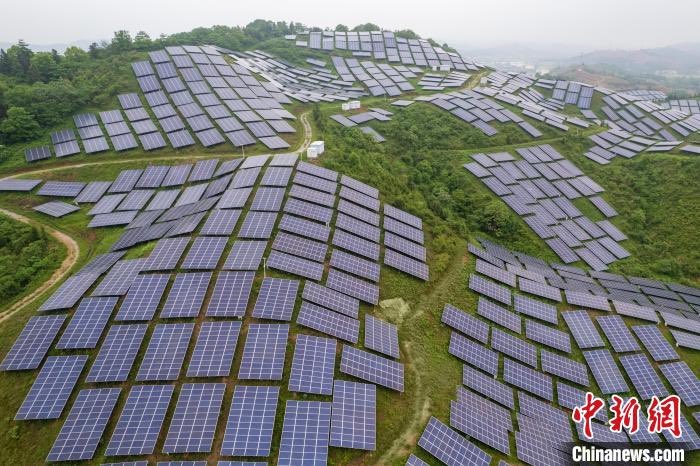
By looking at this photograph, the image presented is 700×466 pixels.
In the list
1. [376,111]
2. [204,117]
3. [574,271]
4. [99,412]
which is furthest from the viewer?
[376,111]

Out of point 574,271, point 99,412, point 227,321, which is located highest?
point 227,321

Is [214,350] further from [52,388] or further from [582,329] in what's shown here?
[582,329]

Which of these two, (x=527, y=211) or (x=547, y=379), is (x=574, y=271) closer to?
(x=527, y=211)

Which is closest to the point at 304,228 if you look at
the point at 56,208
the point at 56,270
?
the point at 56,270

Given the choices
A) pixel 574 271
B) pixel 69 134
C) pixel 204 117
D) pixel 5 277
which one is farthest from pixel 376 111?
pixel 5 277

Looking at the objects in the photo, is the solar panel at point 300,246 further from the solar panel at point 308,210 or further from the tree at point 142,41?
the tree at point 142,41

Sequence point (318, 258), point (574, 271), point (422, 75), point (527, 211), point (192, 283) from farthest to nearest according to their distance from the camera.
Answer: point (422, 75), point (527, 211), point (574, 271), point (318, 258), point (192, 283)

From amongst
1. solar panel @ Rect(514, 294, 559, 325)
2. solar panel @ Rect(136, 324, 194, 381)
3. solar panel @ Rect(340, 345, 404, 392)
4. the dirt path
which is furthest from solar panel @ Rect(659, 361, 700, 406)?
the dirt path

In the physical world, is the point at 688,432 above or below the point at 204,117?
below
